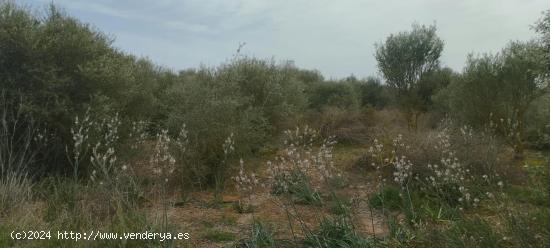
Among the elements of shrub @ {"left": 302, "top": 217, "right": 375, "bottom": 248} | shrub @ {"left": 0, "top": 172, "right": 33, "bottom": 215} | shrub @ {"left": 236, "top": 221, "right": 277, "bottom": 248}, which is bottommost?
shrub @ {"left": 236, "top": 221, "right": 277, "bottom": 248}

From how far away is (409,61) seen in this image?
639 inches

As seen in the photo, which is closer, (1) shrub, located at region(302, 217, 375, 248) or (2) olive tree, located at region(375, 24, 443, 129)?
(1) shrub, located at region(302, 217, 375, 248)

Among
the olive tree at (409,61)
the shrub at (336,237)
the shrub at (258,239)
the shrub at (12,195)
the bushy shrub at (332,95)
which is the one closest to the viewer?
the shrub at (336,237)

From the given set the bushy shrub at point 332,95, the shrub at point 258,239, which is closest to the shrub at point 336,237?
the shrub at point 258,239

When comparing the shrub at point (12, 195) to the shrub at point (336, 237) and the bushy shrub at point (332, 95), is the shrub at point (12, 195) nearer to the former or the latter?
the shrub at point (336, 237)

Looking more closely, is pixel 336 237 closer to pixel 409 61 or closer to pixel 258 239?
pixel 258 239

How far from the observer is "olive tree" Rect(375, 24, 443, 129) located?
1609cm

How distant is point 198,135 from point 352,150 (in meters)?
5.59

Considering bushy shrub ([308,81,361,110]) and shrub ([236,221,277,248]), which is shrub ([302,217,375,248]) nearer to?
shrub ([236,221,277,248])

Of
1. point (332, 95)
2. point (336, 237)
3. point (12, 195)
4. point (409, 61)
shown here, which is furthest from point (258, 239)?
point (332, 95)

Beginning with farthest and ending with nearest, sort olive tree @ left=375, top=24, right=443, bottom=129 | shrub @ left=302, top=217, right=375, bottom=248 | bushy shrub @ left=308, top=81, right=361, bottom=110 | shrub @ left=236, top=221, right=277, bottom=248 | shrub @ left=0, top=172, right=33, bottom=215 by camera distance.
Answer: bushy shrub @ left=308, top=81, right=361, bottom=110, olive tree @ left=375, top=24, right=443, bottom=129, shrub @ left=0, top=172, right=33, bottom=215, shrub @ left=236, top=221, right=277, bottom=248, shrub @ left=302, top=217, right=375, bottom=248

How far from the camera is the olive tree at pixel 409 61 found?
52.8 feet

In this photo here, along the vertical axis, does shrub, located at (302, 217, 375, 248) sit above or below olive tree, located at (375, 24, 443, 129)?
below

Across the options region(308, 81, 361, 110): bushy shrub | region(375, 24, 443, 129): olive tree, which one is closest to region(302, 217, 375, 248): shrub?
region(375, 24, 443, 129): olive tree
